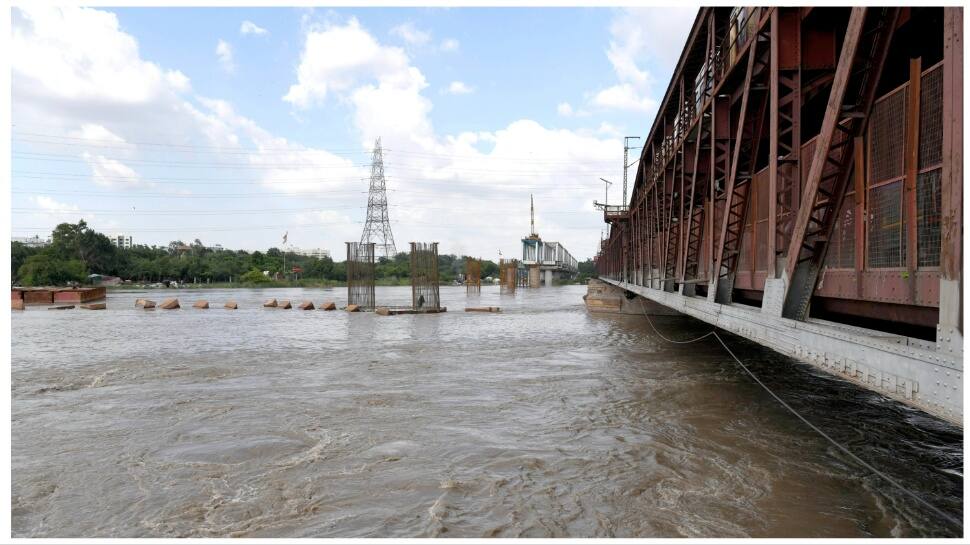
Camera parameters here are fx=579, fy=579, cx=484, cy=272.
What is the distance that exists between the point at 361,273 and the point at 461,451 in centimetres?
3239

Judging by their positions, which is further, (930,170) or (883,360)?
(930,170)

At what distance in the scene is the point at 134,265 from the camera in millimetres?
121438

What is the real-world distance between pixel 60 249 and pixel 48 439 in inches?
4601

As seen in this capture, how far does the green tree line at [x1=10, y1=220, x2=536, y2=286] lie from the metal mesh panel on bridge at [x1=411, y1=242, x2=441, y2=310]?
175 feet

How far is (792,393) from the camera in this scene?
41.9ft

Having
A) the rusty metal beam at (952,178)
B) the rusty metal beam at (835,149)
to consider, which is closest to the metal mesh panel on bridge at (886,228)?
the rusty metal beam at (835,149)

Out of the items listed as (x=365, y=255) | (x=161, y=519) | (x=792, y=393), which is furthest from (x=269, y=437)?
(x=365, y=255)

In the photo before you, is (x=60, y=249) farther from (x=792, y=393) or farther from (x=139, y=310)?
(x=792, y=393)

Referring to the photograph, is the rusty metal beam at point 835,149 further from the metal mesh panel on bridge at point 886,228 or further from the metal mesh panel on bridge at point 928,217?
the metal mesh panel on bridge at point 928,217

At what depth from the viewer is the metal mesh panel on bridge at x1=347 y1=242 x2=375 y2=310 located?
126 ft

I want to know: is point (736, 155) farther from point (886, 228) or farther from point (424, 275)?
point (424, 275)

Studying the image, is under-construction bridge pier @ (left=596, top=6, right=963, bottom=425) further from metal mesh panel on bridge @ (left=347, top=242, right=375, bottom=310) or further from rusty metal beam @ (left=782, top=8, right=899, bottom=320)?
metal mesh panel on bridge @ (left=347, top=242, right=375, bottom=310)

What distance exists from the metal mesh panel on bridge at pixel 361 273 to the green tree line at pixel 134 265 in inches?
2048

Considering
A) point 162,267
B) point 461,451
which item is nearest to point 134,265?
point 162,267
